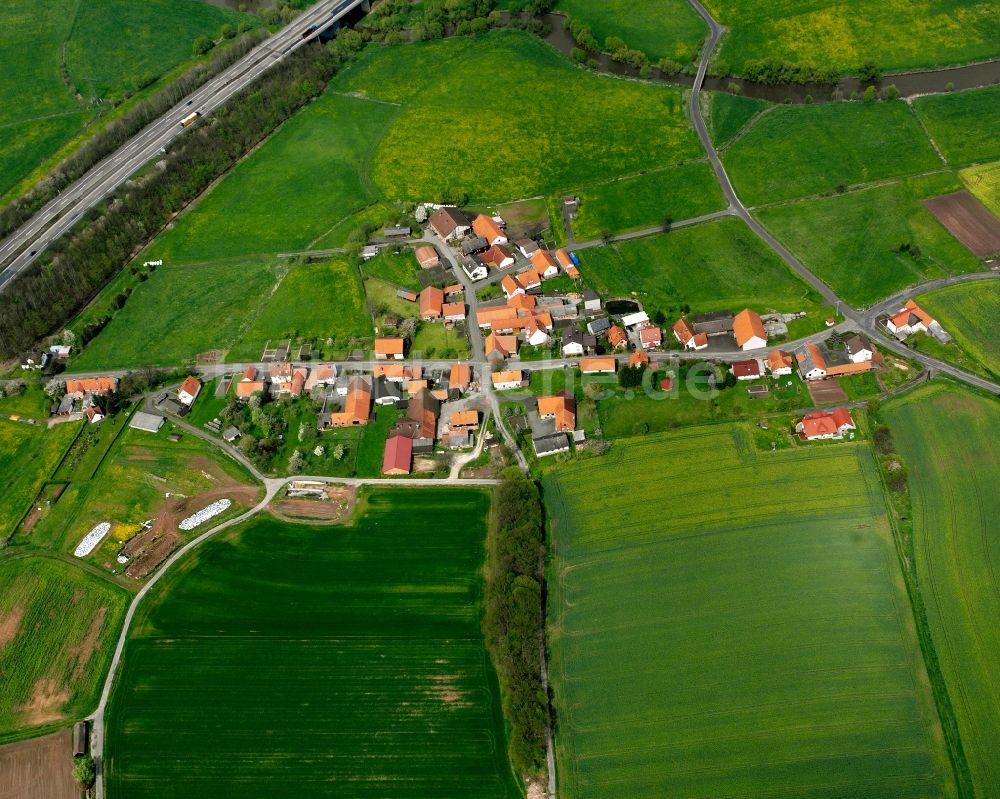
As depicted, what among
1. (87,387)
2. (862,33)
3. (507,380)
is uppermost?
(862,33)

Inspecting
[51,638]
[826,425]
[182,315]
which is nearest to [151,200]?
[182,315]

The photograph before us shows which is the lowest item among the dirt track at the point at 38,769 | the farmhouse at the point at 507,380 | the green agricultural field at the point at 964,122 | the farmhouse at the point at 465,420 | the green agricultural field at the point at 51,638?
the dirt track at the point at 38,769

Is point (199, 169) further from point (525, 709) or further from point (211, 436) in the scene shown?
point (525, 709)

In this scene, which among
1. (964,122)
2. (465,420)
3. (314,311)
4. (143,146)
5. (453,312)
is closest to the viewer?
(465,420)

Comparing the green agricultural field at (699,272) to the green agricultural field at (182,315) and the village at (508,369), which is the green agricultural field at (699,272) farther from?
the green agricultural field at (182,315)

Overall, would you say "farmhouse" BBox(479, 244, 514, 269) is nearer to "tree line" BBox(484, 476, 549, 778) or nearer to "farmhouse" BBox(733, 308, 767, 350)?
"farmhouse" BBox(733, 308, 767, 350)

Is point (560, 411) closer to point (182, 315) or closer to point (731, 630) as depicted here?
point (731, 630)

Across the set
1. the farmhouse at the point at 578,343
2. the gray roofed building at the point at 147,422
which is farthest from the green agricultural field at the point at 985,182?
the gray roofed building at the point at 147,422

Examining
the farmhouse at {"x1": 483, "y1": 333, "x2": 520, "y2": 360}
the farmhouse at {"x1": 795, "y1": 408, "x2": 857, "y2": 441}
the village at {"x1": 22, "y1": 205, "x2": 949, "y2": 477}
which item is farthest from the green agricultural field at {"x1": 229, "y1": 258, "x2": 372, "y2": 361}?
the farmhouse at {"x1": 795, "y1": 408, "x2": 857, "y2": 441}
